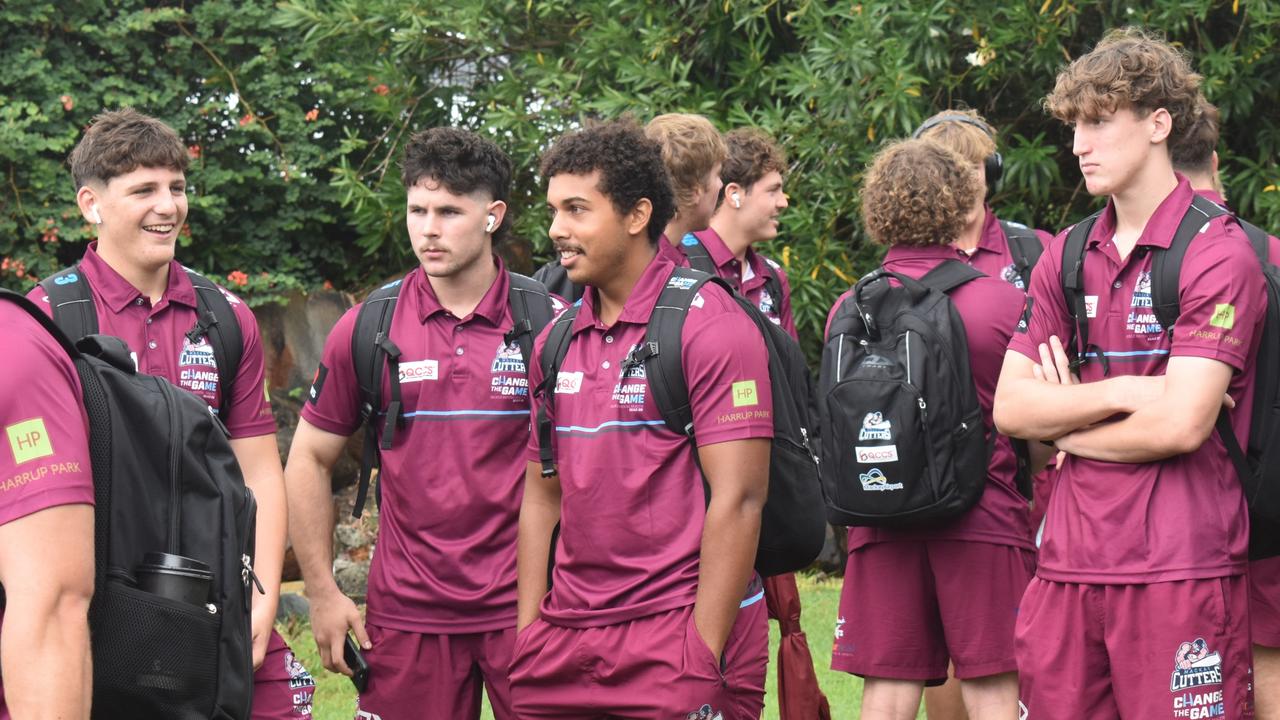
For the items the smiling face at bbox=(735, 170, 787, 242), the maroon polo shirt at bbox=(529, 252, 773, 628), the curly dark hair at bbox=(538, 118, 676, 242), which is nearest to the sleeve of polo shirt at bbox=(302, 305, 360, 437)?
the curly dark hair at bbox=(538, 118, 676, 242)

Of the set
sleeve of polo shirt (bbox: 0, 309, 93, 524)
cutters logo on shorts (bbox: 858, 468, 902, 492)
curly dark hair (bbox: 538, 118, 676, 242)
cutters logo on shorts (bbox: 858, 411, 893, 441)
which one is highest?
curly dark hair (bbox: 538, 118, 676, 242)

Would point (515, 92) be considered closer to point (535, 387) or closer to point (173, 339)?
point (173, 339)

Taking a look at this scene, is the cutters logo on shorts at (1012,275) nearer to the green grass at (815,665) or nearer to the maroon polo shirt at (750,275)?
the maroon polo shirt at (750,275)

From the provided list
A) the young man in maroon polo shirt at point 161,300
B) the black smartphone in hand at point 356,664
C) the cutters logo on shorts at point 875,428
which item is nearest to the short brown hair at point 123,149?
the young man in maroon polo shirt at point 161,300

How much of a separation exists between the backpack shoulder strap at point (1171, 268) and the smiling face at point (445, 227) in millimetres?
2285

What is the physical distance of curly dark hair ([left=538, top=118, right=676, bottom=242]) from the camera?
4.31 meters

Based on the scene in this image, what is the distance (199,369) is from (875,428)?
227cm

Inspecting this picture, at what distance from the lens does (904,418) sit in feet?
15.9

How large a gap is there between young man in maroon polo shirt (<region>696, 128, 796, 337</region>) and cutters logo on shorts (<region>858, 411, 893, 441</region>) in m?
1.88

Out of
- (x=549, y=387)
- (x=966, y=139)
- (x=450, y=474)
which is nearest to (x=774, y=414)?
(x=549, y=387)

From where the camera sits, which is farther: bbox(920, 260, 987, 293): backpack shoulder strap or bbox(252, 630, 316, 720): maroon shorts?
bbox(920, 260, 987, 293): backpack shoulder strap

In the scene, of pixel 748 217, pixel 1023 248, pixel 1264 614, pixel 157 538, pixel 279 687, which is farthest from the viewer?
pixel 748 217

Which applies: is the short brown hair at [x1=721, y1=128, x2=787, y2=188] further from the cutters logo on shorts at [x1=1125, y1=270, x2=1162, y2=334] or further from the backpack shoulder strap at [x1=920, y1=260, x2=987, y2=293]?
the cutters logo on shorts at [x1=1125, y1=270, x2=1162, y2=334]

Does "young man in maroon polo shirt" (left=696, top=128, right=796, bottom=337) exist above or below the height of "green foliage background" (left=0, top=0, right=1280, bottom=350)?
below
